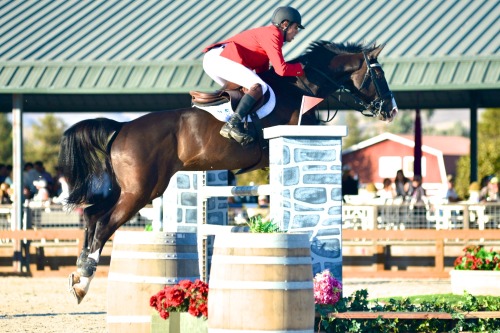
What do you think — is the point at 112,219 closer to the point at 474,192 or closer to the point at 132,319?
the point at 132,319

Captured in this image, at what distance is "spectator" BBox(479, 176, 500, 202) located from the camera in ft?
62.7

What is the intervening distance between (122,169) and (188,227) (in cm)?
132

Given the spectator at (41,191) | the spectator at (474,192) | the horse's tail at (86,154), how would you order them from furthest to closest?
the spectator at (41,191), the spectator at (474,192), the horse's tail at (86,154)

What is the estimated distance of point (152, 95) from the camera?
1953 centimetres

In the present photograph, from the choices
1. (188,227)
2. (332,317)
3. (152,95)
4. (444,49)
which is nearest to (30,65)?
(152,95)

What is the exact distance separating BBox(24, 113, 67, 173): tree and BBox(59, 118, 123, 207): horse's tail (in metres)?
64.3

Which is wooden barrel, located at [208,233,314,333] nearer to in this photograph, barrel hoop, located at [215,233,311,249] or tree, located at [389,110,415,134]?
barrel hoop, located at [215,233,311,249]

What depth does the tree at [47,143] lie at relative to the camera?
261ft

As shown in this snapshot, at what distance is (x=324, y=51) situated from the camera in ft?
32.6

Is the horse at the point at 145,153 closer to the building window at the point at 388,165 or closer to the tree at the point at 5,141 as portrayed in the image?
the building window at the point at 388,165

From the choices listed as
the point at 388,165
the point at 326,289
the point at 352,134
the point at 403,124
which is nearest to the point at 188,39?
the point at 326,289

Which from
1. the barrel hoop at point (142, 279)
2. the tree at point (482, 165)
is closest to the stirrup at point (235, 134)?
the barrel hoop at point (142, 279)

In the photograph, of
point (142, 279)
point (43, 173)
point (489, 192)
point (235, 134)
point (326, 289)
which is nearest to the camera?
point (326, 289)

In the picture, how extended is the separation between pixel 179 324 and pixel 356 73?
367cm
